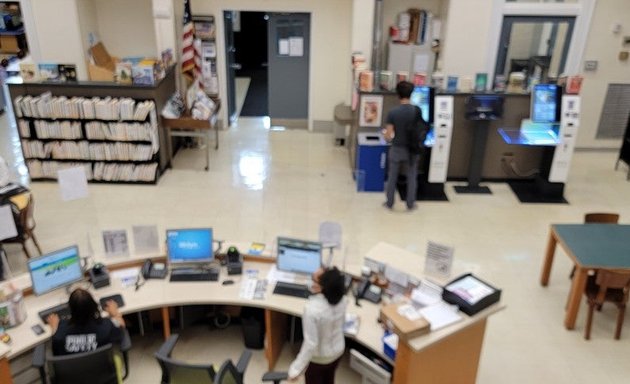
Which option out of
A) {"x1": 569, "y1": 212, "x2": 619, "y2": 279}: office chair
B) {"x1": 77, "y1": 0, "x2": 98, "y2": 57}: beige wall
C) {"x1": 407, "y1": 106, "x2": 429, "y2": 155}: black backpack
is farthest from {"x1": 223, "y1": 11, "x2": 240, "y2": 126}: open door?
{"x1": 569, "y1": 212, "x2": 619, "y2": 279}: office chair

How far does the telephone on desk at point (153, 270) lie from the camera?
200 inches

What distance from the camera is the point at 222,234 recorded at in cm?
708

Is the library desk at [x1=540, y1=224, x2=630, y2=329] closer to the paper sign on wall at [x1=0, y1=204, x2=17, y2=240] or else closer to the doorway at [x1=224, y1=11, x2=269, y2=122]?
the paper sign on wall at [x1=0, y1=204, x2=17, y2=240]

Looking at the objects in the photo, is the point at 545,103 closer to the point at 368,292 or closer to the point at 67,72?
the point at 368,292

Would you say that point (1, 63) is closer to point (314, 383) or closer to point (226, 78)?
point (226, 78)

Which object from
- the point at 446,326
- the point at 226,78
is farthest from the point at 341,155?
the point at 446,326

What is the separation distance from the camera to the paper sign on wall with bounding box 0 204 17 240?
5613mm

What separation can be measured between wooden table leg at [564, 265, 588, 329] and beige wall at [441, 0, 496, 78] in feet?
15.4

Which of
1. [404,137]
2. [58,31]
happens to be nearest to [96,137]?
[58,31]

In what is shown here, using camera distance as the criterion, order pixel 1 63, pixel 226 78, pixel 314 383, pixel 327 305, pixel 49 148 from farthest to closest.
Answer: pixel 1 63 < pixel 226 78 < pixel 49 148 < pixel 314 383 < pixel 327 305

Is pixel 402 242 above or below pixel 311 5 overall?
below

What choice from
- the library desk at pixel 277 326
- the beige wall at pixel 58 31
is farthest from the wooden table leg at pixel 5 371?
the beige wall at pixel 58 31

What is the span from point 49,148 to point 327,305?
5886 millimetres

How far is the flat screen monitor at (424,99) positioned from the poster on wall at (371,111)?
1.56ft
